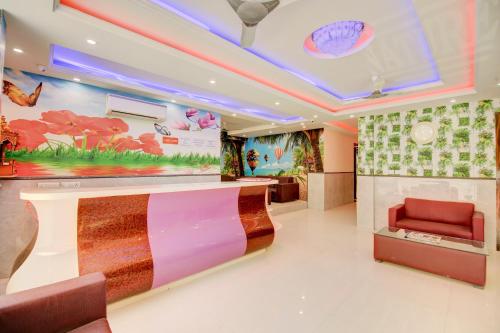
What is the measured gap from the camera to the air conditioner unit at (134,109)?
400 cm

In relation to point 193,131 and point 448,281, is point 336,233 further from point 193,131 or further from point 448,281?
point 193,131

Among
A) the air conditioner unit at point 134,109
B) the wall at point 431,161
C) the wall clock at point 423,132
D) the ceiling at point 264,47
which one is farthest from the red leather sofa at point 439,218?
the air conditioner unit at point 134,109

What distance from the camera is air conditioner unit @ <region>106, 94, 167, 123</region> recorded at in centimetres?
400

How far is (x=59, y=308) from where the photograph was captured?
1.37m

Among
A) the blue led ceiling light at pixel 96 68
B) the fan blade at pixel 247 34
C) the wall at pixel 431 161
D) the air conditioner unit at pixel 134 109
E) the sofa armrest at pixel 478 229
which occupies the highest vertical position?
the blue led ceiling light at pixel 96 68

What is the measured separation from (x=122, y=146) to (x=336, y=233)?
468 centimetres

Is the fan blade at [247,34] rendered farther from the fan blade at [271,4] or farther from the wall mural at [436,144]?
the wall mural at [436,144]

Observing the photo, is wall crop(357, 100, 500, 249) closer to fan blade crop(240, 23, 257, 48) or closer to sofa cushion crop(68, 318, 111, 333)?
fan blade crop(240, 23, 257, 48)

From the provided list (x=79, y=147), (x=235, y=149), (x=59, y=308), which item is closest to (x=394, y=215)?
(x=59, y=308)

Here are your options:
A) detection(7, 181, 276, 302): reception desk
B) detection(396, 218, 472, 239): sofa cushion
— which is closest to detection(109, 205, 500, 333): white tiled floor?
detection(7, 181, 276, 302): reception desk

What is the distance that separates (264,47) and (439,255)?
A: 348 centimetres

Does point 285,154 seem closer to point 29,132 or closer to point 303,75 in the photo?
point 303,75

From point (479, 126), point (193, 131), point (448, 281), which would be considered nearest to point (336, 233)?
point (448, 281)

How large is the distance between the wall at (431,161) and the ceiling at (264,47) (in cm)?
62
